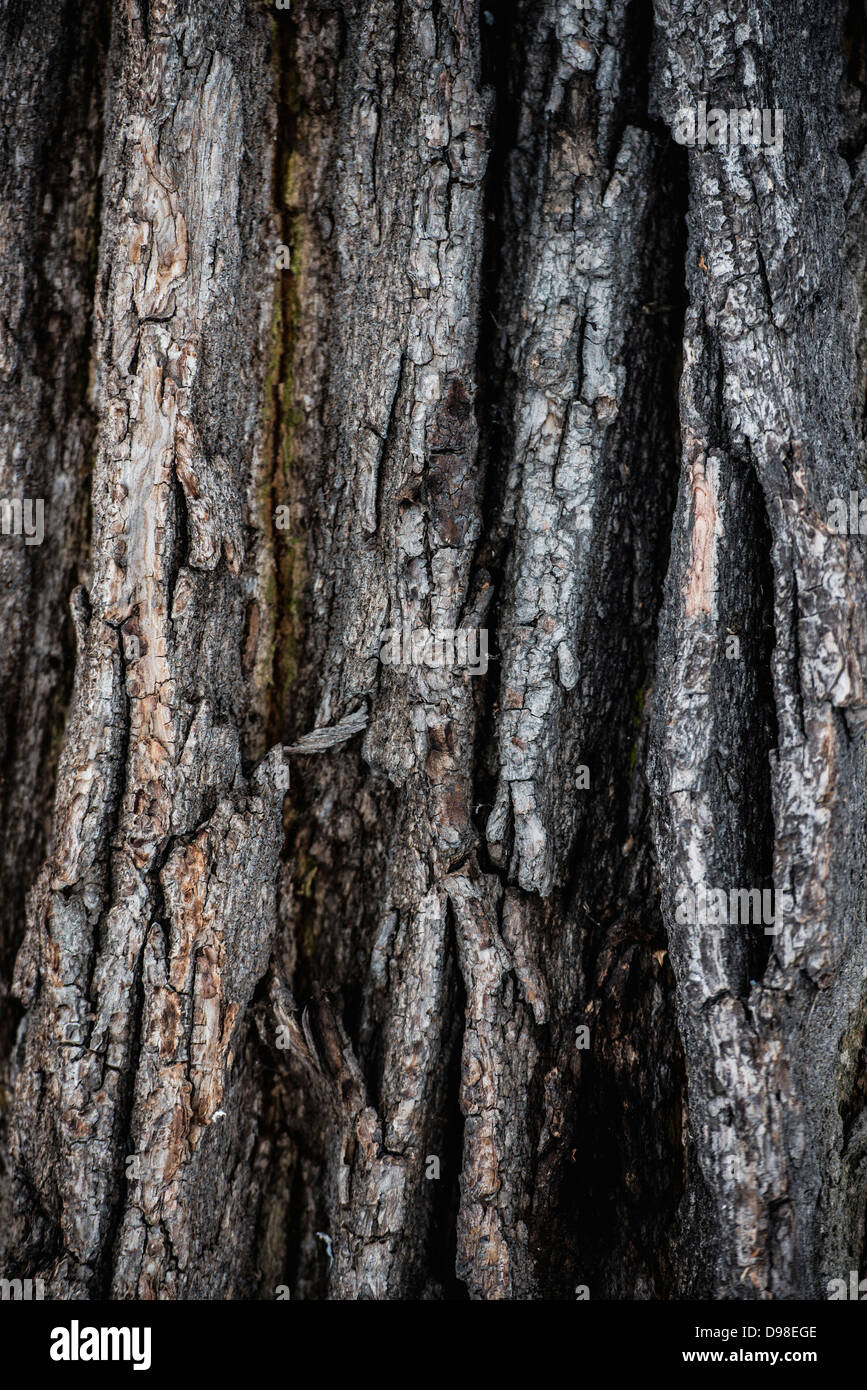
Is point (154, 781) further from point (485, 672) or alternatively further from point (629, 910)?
point (629, 910)

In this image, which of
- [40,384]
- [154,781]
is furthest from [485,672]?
[40,384]

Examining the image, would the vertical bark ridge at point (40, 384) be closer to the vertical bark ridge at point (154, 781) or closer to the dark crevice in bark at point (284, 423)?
the vertical bark ridge at point (154, 781)

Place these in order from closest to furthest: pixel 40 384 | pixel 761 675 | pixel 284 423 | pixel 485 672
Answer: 1. pixel 761 675
2. pixel 485 672
3. pixel 284 423
4. pixel 40 384

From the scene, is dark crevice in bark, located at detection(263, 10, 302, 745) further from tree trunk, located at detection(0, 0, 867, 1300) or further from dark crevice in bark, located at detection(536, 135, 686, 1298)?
dark crevice in bark, located at detection(536, 135, 686, 1298)

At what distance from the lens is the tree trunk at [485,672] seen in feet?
6.53

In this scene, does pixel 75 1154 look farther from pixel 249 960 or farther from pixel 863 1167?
pixel 863 1167

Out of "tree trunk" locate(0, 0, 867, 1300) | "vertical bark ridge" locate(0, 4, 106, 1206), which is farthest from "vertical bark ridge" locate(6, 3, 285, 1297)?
"vertical bark ridge" locate(0, 4, 106, 1206)

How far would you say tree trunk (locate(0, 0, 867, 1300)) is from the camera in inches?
78.4

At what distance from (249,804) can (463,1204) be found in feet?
3.40

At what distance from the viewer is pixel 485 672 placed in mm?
2152

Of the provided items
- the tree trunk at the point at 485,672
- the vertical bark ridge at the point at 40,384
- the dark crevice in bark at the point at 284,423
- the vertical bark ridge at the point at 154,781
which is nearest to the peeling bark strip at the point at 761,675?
the tree trunk at the point at 485,672
